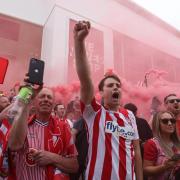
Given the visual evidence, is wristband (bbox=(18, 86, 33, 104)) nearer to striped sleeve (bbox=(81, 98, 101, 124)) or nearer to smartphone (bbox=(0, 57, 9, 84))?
striped sleeve (bbox=(81, 98, 101, 124))

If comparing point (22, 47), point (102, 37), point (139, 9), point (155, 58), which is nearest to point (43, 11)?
A: point (22, 47)

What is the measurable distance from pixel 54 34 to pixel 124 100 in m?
3.95

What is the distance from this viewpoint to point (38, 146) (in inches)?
73.5

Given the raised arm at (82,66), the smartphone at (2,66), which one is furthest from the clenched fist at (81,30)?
the smartphone at (2,66)

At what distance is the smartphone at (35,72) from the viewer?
5.80 ft

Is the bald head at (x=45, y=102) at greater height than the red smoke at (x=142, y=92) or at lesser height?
lesser

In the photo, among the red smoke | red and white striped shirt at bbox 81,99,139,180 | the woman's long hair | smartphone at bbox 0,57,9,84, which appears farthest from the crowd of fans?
the red smoke

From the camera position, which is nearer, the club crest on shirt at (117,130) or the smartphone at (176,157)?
the club crest on shirt at (117,130)

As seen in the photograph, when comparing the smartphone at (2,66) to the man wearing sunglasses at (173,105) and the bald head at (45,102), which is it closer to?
the bald head at (45,102)

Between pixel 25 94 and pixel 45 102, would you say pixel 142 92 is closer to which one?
pixel 45 102

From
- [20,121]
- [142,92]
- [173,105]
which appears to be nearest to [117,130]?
[20,121]

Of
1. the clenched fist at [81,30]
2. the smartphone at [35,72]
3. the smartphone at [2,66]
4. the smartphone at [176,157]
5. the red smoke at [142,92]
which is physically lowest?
the smartphone at [176,157]

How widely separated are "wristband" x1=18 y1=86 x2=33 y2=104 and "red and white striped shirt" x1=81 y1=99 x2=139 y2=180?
1.28 ft

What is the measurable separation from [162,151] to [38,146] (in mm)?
1113
